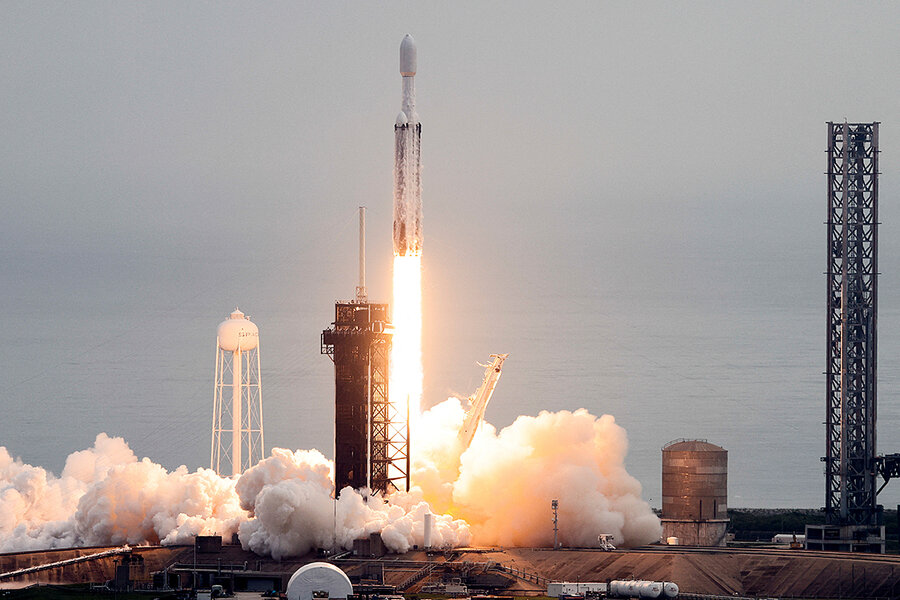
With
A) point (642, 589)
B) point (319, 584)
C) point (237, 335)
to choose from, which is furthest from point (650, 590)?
point (237, 335)

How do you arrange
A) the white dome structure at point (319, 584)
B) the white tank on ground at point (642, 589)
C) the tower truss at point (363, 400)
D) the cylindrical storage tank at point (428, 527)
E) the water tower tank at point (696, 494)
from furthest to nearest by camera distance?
the water tower tank at point (696, 494)
the tower truss at point (363, 400)
the cylindrical storage tank at point (428, 527)
the white tank on ground at point (642, 589)
the white dome structure at point (319, 584)

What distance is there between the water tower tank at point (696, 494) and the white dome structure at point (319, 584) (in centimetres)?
3309

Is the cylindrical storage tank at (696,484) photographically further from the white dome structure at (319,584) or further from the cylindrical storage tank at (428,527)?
the white dome structure at (319,584)

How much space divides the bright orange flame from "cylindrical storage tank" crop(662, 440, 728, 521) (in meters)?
18.3

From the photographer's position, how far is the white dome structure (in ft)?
345

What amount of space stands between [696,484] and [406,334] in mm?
21691

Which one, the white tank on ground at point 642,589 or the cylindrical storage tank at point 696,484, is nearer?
the white tank on ground at point 642,589

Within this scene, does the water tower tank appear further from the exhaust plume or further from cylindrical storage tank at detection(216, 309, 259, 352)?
cylindrical storage tank at detection(216, 309, 259, 352)

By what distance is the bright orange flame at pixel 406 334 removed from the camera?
126 metres

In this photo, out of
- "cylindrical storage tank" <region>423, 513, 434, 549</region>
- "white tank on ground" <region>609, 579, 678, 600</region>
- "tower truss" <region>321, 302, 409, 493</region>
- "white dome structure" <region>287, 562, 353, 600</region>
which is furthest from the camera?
"tower truss" <region>321, 302, 409, 493</region>

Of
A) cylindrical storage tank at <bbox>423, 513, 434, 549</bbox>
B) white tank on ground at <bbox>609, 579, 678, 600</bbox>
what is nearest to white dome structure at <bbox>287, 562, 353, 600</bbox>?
cylindrical storage tank at <bbox>423, 513, 434, 549</bbox>

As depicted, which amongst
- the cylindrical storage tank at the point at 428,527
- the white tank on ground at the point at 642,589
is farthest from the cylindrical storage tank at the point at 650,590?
the cylindrical storage tank at the point at 428,527

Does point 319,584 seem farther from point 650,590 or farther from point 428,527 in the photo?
point 650,590

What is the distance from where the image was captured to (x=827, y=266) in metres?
134
